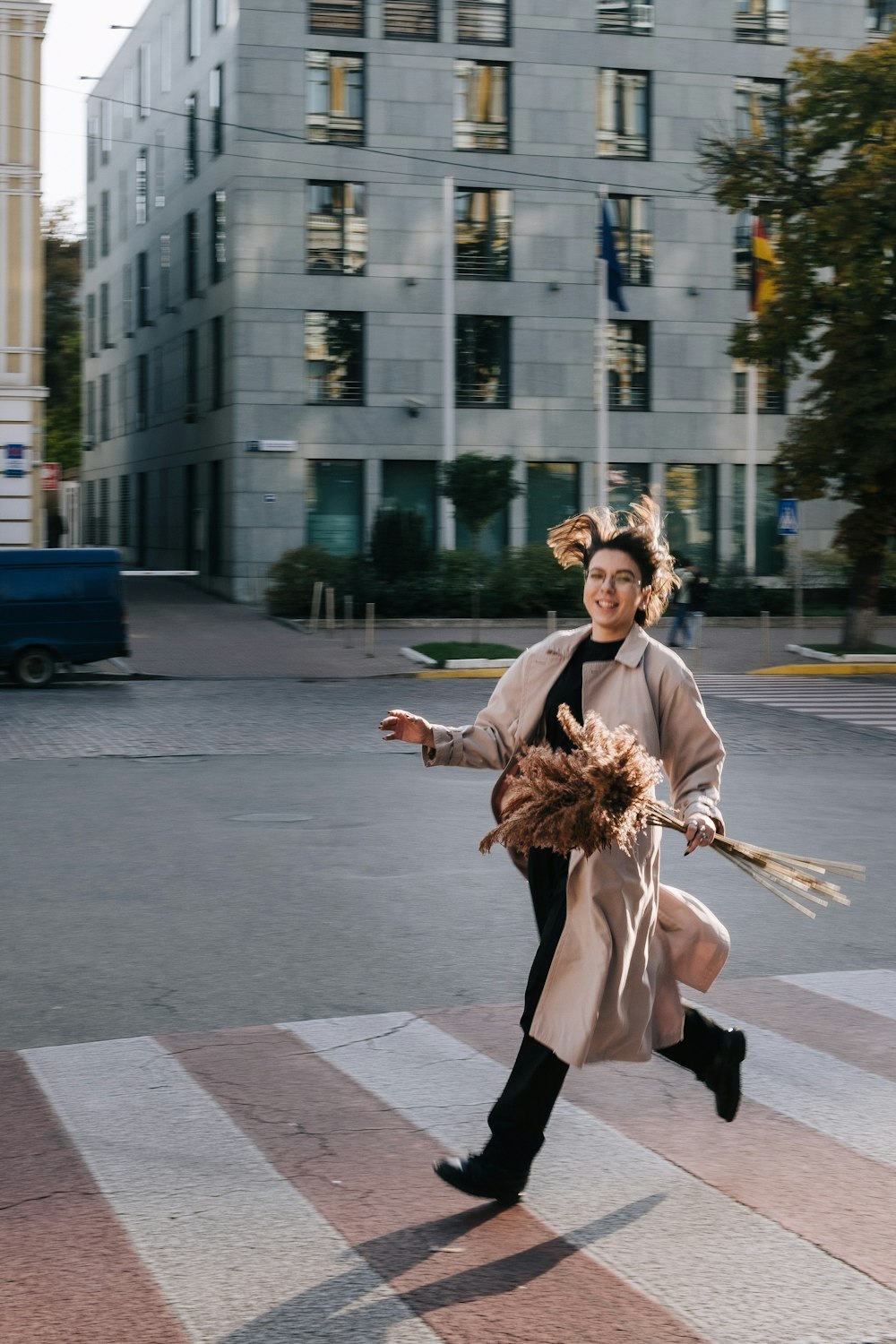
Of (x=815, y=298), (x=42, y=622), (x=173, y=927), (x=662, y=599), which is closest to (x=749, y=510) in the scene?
(x=815, y=298)

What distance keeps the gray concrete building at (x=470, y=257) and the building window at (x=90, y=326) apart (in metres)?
20.4

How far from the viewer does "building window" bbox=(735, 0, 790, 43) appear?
135 feet

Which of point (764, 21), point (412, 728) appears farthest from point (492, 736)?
point (764, 21)

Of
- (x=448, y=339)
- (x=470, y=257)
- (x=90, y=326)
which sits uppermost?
(x=90, y=326)

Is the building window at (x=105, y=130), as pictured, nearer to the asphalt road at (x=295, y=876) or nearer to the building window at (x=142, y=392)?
the building window at (x=142, y=392)

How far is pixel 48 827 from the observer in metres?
11.1

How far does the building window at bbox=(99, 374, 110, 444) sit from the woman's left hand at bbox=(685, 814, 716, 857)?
56500mm

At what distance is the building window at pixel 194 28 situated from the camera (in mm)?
42562

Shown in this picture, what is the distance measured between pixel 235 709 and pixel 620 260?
2468 cm

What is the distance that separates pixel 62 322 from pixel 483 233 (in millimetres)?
23427

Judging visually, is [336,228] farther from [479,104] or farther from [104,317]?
[104,317]

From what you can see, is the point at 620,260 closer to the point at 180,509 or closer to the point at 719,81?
the point at 719,81

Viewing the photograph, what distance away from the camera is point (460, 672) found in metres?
25.0

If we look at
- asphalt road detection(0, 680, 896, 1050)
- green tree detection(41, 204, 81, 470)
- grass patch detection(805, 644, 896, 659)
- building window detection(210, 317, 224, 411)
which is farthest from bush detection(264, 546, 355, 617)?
green tree detection(41, 204, 81, 470)
